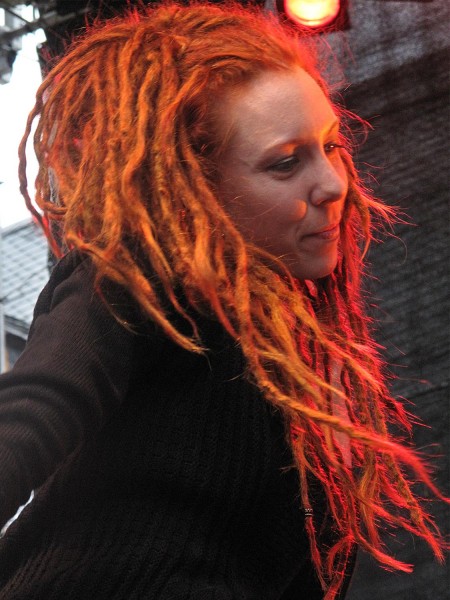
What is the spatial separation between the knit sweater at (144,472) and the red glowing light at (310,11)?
4.56 feet

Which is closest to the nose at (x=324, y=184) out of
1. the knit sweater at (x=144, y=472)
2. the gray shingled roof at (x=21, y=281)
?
the knit sweater at (x=144, y=472)

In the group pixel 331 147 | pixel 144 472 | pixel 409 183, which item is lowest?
pixel 409 183

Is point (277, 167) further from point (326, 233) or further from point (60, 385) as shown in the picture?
point (60, 385)

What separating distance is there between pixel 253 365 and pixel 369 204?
1.46ft

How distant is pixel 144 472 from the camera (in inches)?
40.3

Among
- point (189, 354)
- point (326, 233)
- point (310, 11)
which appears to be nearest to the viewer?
point (189, 354)

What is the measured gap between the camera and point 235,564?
1.04m

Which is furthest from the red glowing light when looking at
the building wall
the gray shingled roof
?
the gray shingled roof

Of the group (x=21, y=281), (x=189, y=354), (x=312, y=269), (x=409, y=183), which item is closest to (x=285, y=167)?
(x=312, y=269)

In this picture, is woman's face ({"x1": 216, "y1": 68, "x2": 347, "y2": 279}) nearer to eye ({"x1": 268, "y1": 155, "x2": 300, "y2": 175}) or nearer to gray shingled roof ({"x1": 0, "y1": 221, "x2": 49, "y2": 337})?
eye ({"x1": 268, "y1": 155, "x2": 300, "y2": 175})

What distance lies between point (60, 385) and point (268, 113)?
1.37ft

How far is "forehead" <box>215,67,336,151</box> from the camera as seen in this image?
1129 mm

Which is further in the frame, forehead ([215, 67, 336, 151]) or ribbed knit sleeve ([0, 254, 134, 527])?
forehead ([215, 67, 336, 151])

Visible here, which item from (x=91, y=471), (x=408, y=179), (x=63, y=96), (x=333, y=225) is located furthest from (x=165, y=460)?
(x=408, y=179)
